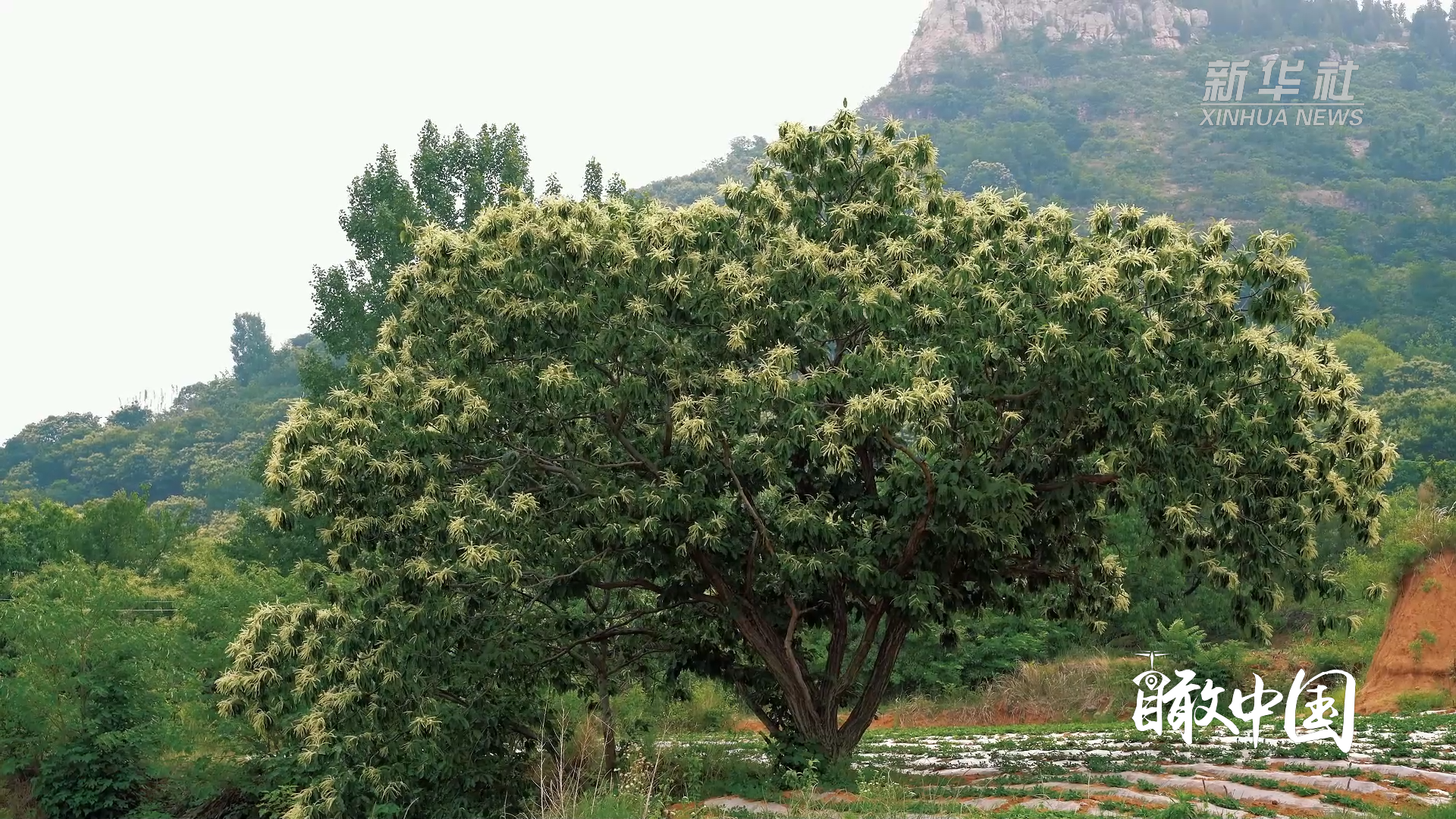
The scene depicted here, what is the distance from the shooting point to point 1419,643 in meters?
23.0

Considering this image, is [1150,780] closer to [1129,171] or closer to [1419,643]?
[1419,643]

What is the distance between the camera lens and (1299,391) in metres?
11.7

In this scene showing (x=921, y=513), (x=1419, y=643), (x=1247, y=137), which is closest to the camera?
(x=921, y=513)

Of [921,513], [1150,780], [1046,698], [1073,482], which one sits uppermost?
[1073,482]

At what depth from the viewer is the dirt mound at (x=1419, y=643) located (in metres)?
22.8

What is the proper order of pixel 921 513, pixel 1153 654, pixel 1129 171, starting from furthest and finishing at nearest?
pixel 1129 171 < pixel 1153 654 < pixel 921 513

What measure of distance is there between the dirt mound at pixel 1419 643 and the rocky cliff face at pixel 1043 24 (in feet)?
393

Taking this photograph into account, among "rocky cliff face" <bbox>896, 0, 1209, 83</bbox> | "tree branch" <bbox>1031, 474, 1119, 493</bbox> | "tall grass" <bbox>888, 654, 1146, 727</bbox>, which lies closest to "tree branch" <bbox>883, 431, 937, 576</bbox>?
"tree branch" <bbox>1031, 474, 1119, 493</bbox>

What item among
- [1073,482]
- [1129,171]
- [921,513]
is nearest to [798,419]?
[921,513]

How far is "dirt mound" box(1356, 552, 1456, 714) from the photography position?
22797 millimetres

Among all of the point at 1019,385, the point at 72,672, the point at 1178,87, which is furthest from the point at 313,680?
the point at 1178,87

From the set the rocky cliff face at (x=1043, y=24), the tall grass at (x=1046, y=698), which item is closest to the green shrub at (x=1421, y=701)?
the tall grass at (x=1046, y=698)

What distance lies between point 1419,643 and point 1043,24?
127726 millimetres

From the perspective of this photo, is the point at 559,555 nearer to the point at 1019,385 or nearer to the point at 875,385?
the point at 875,385
